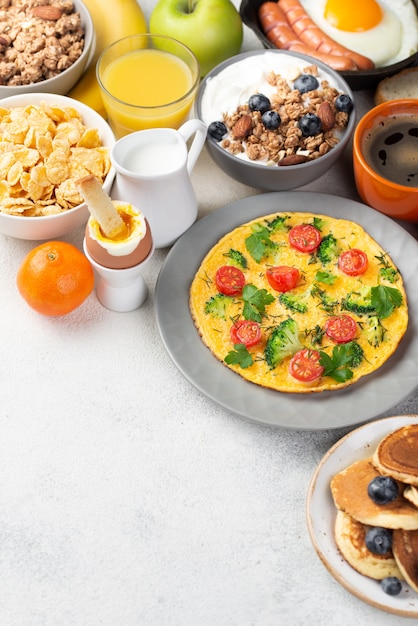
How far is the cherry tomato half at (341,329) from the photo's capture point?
6.67 ft

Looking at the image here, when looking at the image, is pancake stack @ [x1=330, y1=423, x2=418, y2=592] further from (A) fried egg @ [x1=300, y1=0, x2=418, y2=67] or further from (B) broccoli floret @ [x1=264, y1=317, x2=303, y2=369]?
(A) fried egg @ [x1=300, y1=0, x2=418, y2=67]

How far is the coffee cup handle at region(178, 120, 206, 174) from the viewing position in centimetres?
217

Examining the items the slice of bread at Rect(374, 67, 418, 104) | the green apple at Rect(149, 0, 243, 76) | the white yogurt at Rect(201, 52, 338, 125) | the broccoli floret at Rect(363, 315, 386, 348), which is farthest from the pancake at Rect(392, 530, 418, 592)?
the green apple at Rect(149, 0, 243, 76)

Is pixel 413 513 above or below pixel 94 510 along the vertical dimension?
above

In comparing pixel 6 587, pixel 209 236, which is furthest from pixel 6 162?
pixel 6 587

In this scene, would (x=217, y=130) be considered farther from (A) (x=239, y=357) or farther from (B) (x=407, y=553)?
(B) (x=407, y=553)

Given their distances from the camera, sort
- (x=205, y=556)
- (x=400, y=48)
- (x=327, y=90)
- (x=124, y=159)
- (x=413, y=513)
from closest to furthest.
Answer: (x=413, y=513)
(x=205, y=556)
(x=124, y=159)
(x=327, y=90)
(x=400, y=48)

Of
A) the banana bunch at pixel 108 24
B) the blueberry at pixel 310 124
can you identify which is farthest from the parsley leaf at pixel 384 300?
the banana bunch at pixel 108 24

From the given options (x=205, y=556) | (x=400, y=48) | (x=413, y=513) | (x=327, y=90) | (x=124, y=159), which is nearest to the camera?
(x=413, y=513)

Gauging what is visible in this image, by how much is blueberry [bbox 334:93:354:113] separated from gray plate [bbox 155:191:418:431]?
29 cm

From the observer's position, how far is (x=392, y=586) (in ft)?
5.55

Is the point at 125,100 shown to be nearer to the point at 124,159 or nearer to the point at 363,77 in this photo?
the point at 124,159

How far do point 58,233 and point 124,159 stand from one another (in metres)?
0.31

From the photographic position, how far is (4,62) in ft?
7.92
